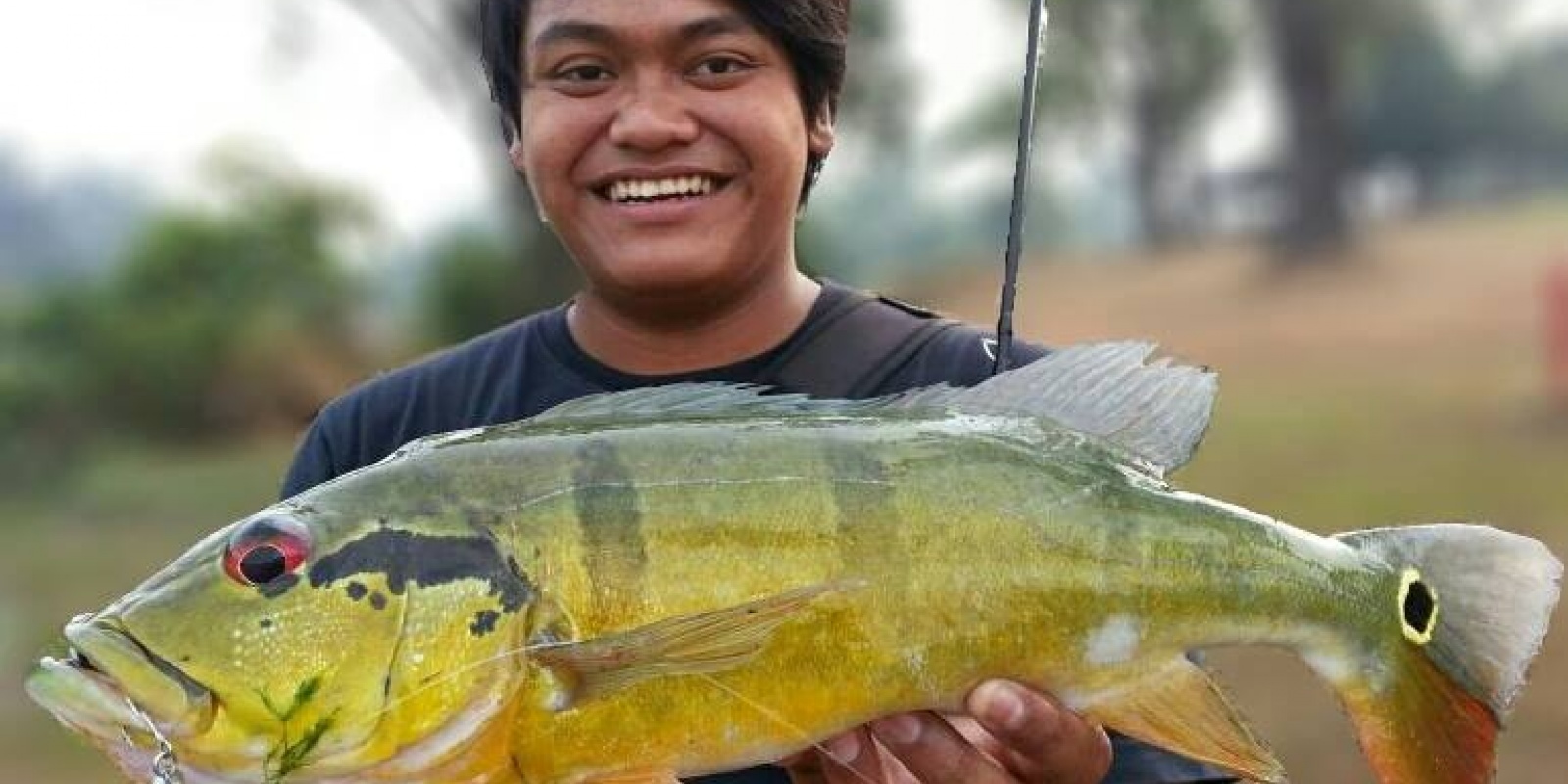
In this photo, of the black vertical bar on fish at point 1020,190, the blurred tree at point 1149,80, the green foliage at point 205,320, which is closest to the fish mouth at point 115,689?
the black vertical bar on fish at point 1020,190

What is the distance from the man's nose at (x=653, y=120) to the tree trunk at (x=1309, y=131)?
2500cm

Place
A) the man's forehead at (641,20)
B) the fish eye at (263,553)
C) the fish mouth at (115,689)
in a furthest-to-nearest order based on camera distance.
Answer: the man's forehead at (641,20)
the fish eye at (263,553)
the fish mouth at (115,689)

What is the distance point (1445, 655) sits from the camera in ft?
7.51

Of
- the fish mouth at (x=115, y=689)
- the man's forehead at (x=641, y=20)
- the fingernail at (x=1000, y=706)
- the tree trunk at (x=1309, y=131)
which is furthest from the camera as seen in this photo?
the tree trunk at (x=1309, y=131)

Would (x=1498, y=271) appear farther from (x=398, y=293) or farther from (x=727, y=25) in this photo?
(x=727, y=25)

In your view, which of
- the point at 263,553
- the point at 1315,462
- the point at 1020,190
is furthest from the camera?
the point at 1315,462

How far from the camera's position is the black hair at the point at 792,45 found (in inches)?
106

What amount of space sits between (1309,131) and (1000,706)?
26.4 metres

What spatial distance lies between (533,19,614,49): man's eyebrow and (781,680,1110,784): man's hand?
115cm

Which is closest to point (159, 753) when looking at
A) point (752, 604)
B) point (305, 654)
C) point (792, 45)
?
point (305, 654)

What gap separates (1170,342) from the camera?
24.8m

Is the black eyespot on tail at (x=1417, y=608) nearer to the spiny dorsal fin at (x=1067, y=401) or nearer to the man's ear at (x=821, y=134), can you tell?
the spiny dorsal fin at (x=1067, y=401)

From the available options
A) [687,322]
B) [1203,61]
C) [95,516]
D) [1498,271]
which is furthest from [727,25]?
[1203,61]

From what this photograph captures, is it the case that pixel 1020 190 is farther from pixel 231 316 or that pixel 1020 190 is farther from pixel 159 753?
pixel 231 316
